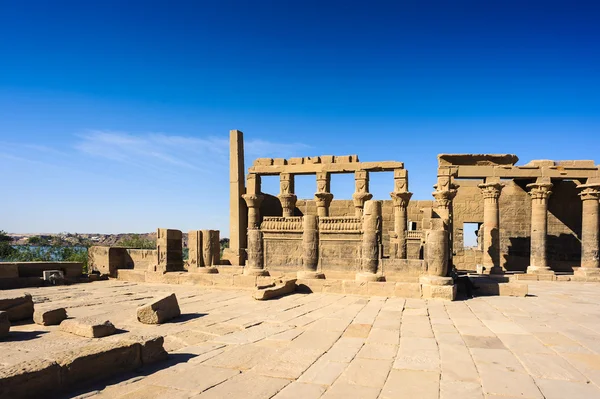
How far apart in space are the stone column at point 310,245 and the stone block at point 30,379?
988 cm

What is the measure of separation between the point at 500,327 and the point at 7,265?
45.7ft

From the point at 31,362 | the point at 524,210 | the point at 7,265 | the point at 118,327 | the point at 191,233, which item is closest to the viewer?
the point at 31,362

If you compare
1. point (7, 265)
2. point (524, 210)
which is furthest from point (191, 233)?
point (524, 210)

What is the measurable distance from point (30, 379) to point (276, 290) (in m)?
7.20

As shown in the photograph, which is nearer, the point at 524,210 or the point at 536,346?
the point at 536,346

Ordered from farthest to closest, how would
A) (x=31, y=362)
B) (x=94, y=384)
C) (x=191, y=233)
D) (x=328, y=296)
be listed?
(x=191, y=233), (x=328, y=296), (x=94, y=384), (x=31, y=362)

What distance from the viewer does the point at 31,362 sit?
363 centimetres

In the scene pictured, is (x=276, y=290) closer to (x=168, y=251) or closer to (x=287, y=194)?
(x=168, y=251)

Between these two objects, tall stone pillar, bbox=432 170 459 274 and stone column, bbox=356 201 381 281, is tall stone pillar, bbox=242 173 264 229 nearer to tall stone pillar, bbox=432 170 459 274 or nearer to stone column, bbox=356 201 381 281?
tall stone pillar, bbox=432 170 459 274

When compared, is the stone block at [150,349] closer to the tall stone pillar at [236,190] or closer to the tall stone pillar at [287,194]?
the tall stone pillar at [287,194]

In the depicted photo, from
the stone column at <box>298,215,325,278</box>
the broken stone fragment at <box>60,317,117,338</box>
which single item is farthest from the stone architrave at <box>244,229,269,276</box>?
the broken stone fragment at <box>60,317,117,338</box>

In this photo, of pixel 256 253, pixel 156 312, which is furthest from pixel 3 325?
pixel 256 253

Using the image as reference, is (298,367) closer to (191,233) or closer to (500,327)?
(500,327)

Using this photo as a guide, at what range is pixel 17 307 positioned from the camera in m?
6.88
